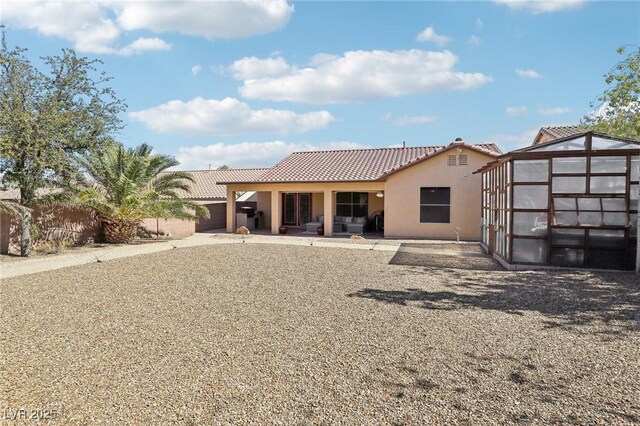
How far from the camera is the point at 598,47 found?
15.6m

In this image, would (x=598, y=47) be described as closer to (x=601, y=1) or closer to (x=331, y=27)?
(x=601, y=1)

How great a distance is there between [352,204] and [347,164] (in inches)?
102

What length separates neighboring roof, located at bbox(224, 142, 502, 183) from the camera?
70.8ft

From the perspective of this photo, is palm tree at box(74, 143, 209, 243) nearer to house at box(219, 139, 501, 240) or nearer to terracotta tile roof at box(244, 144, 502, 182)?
house at box(219, 139, 501, 240)

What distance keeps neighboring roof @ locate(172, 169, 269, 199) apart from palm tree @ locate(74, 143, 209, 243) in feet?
40.2

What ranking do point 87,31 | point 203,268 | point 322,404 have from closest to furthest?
point 322,404 → point 203,268 → point 87,31

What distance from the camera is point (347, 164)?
82.6ft

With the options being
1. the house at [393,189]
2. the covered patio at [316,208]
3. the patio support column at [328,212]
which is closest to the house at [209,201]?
the covered patio at [316,208]

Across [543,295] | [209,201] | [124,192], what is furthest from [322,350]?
[209,201]

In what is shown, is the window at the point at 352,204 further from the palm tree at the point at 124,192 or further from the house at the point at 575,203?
the house at the point at 575,203

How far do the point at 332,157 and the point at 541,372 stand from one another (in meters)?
23.5

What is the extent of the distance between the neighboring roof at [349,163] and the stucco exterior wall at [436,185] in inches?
19.5

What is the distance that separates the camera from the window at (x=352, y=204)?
2558 cm

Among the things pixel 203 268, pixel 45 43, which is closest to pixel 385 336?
pixel 203 268
